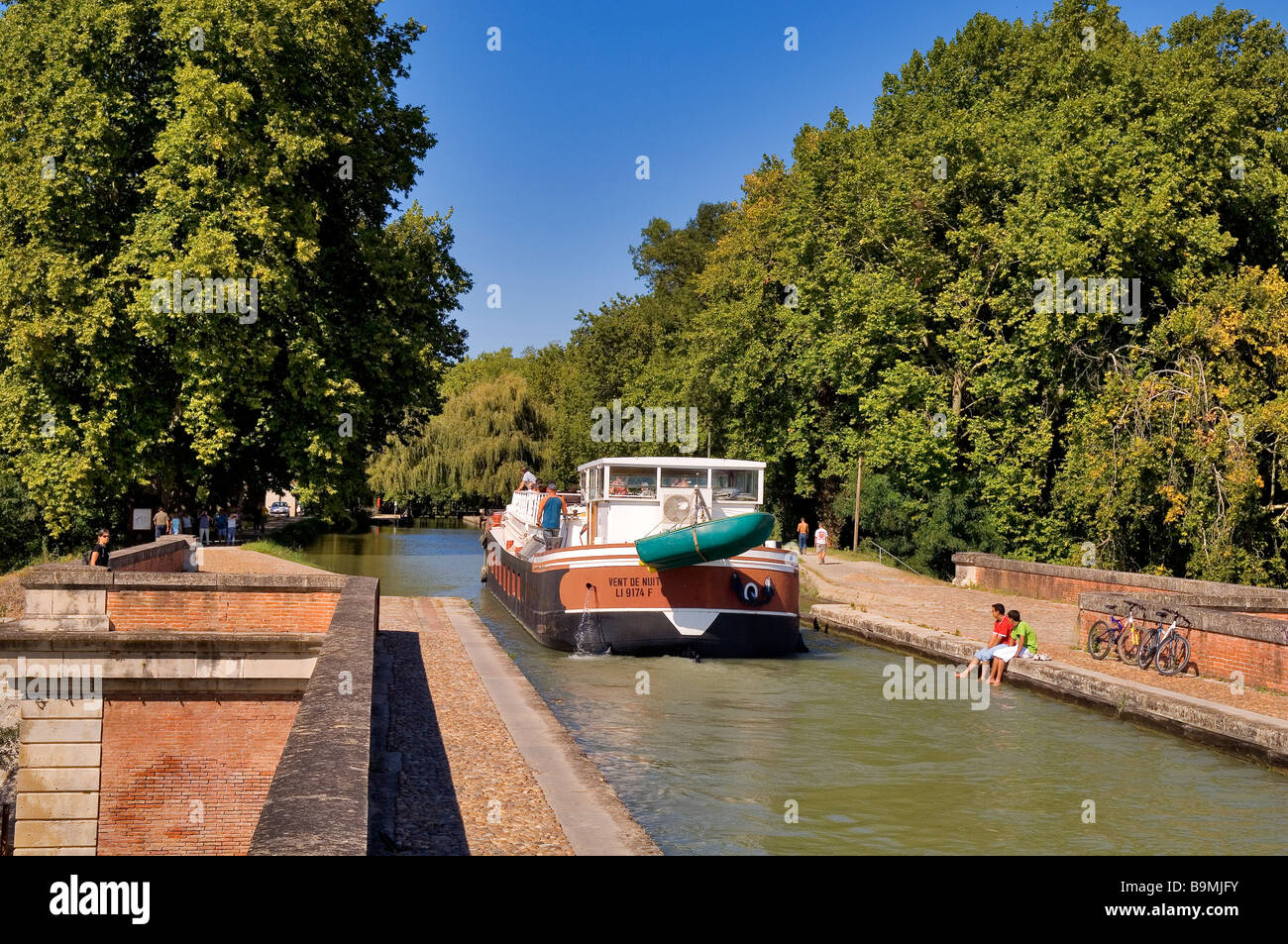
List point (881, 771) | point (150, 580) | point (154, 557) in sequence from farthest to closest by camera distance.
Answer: point (154, 557) → point (150, 580) → point (881, 771)

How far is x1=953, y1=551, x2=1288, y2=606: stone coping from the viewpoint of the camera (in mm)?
21484

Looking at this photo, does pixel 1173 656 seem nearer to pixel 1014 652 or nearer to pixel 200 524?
pixel 1014 652

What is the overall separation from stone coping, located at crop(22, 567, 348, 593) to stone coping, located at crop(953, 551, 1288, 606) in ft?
55.2

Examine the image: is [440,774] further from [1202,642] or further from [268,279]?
[268,279]

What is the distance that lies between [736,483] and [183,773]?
12.9 meters

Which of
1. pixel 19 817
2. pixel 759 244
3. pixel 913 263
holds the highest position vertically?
pixel 759 244

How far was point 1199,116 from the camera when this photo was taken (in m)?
33.0

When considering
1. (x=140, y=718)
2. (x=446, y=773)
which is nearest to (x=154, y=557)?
(x=140, y=718)

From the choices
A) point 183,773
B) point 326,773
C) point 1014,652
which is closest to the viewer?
point 326,773

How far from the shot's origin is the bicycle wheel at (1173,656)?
697 inches

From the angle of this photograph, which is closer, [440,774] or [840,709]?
[440,774]

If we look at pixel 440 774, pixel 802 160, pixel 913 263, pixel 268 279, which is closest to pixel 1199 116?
pixel 913 263

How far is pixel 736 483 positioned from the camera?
77.8ft
